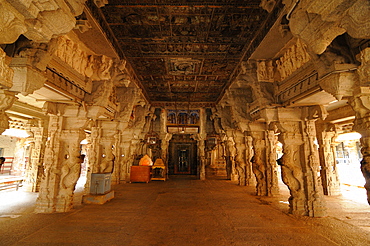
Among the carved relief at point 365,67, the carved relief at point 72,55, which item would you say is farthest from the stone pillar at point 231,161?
the carved relief at point 365,67

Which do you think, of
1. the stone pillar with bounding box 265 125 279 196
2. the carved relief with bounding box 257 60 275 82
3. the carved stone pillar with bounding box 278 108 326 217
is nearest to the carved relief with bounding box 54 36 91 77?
the carved relief with bounding box 257 60 275 82

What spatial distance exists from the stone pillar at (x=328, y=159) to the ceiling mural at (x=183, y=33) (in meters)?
5.05

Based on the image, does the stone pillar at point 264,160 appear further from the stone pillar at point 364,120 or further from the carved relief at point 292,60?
the stone pillar at point 364,120

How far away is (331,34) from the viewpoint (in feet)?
7.27

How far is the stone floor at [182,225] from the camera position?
334 centimetres

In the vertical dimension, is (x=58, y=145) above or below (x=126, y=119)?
Answer: below

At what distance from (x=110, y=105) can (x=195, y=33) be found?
3828 mm

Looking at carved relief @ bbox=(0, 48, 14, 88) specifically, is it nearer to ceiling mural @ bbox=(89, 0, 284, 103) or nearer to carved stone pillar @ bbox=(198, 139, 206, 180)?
ceiling mural @ bbox=(89, 0, 284, 103)

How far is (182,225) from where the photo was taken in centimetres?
405

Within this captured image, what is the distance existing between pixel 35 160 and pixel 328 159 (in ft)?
45.4

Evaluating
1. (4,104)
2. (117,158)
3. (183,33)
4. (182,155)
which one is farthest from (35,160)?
(182,155)

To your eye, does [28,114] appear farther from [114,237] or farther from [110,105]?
[114,237]

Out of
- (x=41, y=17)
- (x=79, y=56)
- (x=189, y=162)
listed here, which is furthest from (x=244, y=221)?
(x=189, y=162)

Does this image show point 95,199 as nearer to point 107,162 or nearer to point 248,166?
point 107,162
